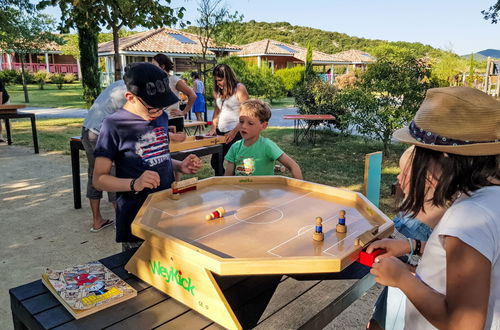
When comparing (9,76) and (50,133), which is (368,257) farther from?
(9,76)

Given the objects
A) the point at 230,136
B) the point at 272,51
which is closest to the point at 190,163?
the point at 230,136

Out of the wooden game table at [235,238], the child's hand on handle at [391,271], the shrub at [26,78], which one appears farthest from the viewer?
the shrub at [26,78]

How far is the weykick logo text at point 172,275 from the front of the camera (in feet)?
4.79

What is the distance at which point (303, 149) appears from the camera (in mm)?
8562

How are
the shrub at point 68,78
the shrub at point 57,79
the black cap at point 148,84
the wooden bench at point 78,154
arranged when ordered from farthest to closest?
1. the shrub at point 68,78
2. the shrub at point 57,79
3. the wooden bench at point 78,154
4. the black cap at point 148,84

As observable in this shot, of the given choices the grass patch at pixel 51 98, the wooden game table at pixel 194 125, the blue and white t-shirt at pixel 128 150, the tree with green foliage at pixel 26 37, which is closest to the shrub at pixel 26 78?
the grass patch at pixel 51 98

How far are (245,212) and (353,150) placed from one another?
694 cm

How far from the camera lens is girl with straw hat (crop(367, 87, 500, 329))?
98 centimetres

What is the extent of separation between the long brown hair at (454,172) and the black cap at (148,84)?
53.1 inches

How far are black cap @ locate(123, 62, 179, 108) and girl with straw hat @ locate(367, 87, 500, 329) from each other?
→ 1.27 metres

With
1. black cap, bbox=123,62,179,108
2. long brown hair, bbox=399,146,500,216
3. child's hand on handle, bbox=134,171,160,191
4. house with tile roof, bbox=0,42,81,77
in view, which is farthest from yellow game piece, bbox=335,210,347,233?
house with tile roof, bbox=0,42,81,77

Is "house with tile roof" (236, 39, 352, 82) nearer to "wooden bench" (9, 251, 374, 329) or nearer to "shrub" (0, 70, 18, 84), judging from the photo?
"shrub" (0, 70, 18, 84)

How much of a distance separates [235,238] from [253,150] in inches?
59.7

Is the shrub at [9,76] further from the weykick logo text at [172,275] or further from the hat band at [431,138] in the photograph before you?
the hat band at [431,138]
